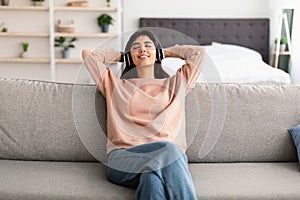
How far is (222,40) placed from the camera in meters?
5.40

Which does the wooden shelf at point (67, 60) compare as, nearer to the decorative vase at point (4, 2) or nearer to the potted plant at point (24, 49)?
the potted plant at point (24, 49)

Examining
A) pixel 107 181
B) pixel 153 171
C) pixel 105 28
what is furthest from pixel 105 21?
pixel 153 171

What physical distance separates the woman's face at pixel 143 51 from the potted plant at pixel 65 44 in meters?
3.10

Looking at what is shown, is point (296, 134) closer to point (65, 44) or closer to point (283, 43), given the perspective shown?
point (283, 43)

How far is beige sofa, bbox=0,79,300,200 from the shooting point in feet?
7.88

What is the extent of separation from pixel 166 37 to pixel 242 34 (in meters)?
3.18

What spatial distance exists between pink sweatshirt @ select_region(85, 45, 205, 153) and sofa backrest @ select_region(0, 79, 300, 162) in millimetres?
136

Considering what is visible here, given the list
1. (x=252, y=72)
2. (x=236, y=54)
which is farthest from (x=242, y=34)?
(x=252, y=72)

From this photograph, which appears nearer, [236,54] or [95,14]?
[236,54]

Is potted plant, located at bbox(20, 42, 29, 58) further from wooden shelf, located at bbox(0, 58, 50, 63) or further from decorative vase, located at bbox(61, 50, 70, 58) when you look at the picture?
decorative vase, located at bbox(61, 50, 70, 58)

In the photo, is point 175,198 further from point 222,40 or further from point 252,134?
point 222,40

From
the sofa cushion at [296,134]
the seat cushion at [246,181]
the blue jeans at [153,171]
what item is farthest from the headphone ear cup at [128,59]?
the sofa cushion at [296,134]

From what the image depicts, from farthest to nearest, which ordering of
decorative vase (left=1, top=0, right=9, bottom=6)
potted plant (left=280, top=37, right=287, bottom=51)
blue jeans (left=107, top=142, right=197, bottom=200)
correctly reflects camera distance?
decorative vase (left=1, top=0, right=9, bottom=6) → potted plant (left=280, top=37, right=287, bottom=51) → blue jeans (left=107, top=142, right=197, bottom=200)

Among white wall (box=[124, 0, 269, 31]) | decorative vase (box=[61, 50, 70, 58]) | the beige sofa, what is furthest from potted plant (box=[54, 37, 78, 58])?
the beige sofa
